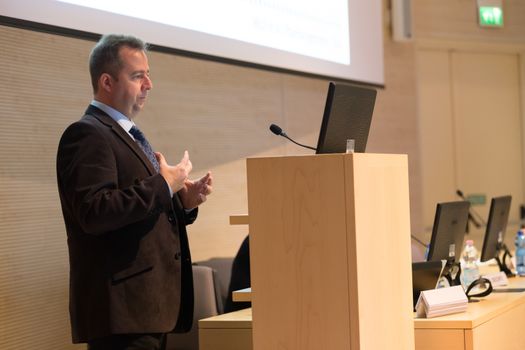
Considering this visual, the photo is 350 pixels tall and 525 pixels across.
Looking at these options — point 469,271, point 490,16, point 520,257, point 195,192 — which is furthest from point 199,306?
point 490,16

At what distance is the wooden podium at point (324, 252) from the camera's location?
2.12 m

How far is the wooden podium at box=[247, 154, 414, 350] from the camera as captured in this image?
2.12 m

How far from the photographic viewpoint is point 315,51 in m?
5.27

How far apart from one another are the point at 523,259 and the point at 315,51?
1.93 m

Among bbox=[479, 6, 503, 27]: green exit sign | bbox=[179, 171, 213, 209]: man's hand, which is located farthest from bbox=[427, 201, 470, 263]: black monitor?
bbox=[479, 6, 503, 27]: green exit sign

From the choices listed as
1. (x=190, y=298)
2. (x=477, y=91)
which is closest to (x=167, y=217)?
(x=190, y=298)

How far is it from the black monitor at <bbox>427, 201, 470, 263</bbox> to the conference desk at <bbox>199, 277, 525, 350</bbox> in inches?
9.5

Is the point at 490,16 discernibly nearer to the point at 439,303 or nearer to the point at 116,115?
the point at 439,303

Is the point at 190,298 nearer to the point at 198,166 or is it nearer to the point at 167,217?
the point at 167,217

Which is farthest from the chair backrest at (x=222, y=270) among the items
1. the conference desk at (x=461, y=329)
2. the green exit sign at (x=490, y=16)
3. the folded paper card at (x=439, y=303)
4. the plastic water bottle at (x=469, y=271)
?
the green exit sign at (x=490, y=16)

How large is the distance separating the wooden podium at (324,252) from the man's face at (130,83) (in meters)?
0.55

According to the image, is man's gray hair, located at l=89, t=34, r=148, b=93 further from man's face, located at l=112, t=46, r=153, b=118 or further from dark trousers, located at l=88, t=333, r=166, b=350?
dark trousers, located at l=88, t=333, r=166, b=350

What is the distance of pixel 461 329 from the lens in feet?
8.59

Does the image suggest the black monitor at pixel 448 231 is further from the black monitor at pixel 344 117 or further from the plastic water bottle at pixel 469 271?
the black monitor at pixel 344 117
